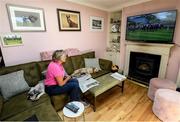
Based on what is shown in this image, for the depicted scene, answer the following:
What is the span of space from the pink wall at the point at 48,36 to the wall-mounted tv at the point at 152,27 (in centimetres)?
116

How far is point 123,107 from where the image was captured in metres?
2.10

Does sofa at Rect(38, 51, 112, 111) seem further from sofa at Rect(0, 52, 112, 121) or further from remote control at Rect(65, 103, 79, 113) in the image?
remote control at Rect(65, 103, 79, 113)

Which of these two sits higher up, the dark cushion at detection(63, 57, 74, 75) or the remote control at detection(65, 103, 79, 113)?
the dark cushion at detection(63, 57, 74, 75)

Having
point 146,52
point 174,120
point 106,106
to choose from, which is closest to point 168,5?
point 146,52

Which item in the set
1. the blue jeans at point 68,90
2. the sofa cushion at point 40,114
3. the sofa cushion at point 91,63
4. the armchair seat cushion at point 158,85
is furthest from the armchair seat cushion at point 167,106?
the sofa cushion at point 40,114

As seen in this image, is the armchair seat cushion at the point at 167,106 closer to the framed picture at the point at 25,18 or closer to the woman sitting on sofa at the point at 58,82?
the woman sitting on sofa at the point at 58,82

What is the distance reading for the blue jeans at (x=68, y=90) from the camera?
1.80 meters

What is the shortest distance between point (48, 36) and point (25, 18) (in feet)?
1.84

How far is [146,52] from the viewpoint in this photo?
113 inches

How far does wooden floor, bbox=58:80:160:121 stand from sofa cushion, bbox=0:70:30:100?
2.65 ft

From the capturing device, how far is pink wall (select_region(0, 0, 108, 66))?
6.78 feet

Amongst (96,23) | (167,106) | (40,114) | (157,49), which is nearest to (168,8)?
(157,49)

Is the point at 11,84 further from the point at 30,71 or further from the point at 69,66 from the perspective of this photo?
the point at 69,66

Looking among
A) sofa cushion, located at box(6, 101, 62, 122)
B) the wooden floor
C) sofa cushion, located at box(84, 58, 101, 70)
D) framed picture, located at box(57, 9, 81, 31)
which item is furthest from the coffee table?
framed picture, located at box(57, 9, 81, 31)
